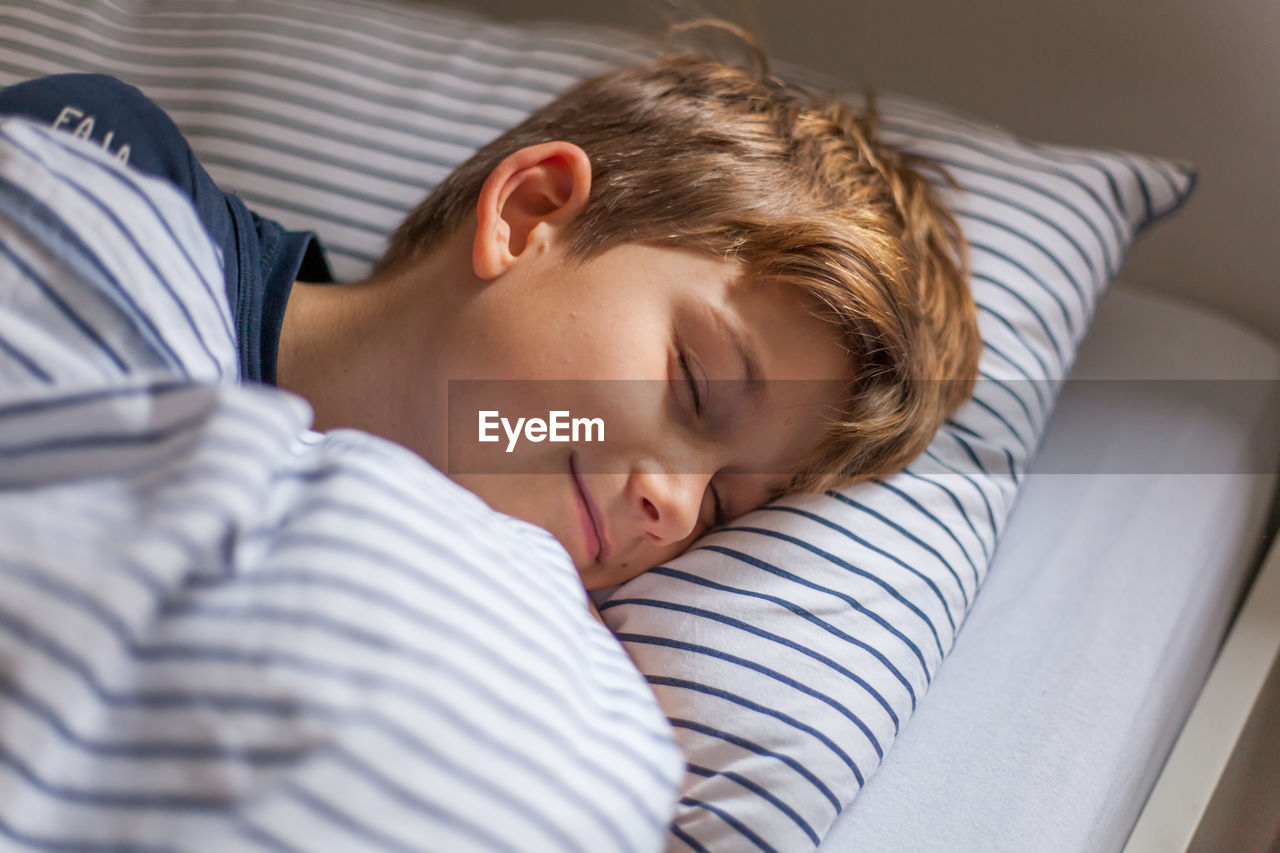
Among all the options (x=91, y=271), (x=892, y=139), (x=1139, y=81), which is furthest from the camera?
(x=1139, y=81)

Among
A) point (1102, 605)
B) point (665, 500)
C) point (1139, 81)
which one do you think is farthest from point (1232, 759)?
point (1139, 81)

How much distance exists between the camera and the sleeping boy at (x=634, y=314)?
0.71m

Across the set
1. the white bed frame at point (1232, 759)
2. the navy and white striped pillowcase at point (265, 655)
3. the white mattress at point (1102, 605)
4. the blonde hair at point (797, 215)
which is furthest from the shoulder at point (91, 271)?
the white bed frame at point (1232, 759)

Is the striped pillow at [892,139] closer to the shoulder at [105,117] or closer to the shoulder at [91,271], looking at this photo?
the shoulder at [105,117]

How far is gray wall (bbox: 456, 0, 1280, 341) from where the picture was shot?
43.5 inches

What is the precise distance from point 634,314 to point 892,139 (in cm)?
45

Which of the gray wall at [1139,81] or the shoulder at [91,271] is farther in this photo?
the gray wall at [1139,81]

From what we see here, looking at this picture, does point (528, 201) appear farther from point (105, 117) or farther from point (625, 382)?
point (105, 117)

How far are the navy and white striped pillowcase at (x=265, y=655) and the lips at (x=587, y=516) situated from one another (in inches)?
8.0

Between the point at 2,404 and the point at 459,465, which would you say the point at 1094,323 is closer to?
the point at 459,465

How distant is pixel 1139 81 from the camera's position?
1.16 m

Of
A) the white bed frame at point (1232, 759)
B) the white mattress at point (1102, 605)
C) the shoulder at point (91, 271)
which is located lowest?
the white bed frame at point (1232, 759)

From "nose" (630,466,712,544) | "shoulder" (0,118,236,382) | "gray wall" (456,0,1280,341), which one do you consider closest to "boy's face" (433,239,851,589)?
"nose" (630,466,712,544)

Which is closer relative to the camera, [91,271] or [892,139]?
[91,271]
